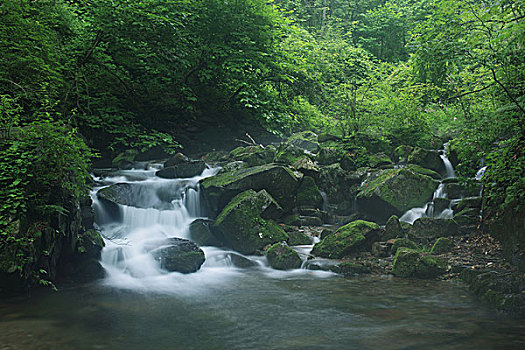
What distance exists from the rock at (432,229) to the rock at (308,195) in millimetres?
3704

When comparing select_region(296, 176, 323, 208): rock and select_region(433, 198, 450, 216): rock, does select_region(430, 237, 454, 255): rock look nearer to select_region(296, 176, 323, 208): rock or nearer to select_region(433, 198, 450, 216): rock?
select_region(433, 198, 450, 216): rock

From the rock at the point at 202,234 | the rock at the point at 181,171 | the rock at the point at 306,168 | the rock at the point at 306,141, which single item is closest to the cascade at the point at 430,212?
→ the rock at the point at 306,168

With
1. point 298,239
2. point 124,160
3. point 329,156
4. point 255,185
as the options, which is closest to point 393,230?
point 298,239

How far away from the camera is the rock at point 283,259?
8383 millimetres

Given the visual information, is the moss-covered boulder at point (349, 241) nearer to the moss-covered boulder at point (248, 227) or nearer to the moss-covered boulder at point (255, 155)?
the moss-covered boulder at point (248, 227)

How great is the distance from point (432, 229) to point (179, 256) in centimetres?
614

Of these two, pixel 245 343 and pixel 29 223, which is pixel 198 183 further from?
pixel 245 343

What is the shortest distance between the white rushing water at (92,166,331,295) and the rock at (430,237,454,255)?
8.60 ft

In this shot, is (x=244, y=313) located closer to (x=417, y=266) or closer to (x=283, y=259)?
(x=283, y=259)

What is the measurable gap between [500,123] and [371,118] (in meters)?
8.41

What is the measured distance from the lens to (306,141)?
18453mm

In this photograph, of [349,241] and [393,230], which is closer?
[349,241]

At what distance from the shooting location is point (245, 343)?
4.70m

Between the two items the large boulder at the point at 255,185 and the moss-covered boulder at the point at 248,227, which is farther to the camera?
the large boulder at the point at 255,185
